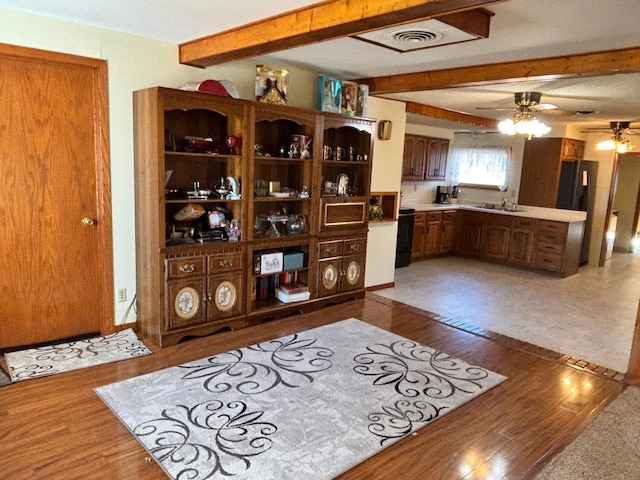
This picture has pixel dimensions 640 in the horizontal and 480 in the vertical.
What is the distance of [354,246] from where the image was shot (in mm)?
4879

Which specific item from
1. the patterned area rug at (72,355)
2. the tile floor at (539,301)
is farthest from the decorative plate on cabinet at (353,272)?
the patterned area rug at (72,355)

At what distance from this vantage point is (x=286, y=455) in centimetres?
230

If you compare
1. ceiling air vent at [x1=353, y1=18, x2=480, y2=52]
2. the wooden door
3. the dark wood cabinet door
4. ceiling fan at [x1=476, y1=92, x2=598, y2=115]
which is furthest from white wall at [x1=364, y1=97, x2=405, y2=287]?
the wooden door

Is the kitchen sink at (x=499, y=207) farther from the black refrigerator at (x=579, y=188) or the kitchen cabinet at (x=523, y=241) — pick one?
the black refrigerator at (x=579, y=188)

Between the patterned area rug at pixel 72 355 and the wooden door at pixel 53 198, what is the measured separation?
0.42ft

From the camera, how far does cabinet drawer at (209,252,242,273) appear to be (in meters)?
3.72

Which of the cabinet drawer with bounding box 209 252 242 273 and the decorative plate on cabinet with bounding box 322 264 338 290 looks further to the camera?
the decorative plate on cabinet with bounding box 322 264 338 290

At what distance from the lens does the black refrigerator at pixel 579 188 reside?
7164 mm

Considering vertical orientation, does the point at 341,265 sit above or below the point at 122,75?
below

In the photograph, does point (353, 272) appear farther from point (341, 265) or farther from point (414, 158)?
point (414, 158)

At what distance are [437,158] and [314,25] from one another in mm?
5909

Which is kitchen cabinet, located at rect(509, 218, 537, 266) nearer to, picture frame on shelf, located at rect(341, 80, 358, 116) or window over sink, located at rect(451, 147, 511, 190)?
window over sink, located at rect(451, 147, 511, 190)

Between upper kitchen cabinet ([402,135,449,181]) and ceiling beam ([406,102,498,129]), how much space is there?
3.29ft

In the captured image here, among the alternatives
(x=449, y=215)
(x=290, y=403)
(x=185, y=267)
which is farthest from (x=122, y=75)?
(x=449, y=215)
